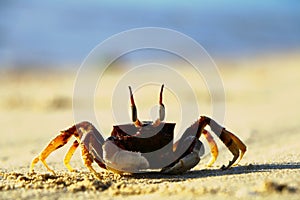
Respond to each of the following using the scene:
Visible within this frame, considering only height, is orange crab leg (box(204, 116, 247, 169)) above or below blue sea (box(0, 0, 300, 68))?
below

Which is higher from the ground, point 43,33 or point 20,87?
point 43,33

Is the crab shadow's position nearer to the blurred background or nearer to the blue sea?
the blurred background

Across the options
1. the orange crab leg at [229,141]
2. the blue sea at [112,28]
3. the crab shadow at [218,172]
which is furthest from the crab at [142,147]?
the blue sea at [112,28]

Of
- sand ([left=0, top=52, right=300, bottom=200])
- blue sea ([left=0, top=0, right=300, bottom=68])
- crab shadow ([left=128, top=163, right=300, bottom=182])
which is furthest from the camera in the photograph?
blue sea ([left=0, top=0, right=300, bottom=68])

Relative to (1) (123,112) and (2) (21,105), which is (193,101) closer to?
(1) (123,112)

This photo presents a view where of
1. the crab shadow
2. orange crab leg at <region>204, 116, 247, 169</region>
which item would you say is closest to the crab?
the crab shadow

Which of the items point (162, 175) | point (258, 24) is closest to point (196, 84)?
point (162, 175)

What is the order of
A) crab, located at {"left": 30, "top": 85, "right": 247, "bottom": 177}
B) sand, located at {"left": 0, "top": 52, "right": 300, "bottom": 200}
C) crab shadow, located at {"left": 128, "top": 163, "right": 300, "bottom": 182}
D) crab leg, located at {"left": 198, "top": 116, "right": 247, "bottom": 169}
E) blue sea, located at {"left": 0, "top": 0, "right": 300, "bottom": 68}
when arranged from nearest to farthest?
sand, located at {"left": 0, "top": 52, "right": 300, "bottom": 200} < crab, located at {"left": 30, "top": 85, "right": 247, "bottom": 177} < crab shadow, located at {"left": 128, "top": 163, "right": 300, "bottom": 182} < crab leg, located at {"left": 198, "top": 116, "right": 247, "bottom": 169} < blue sea, located at {"left": 0, "top": 0, "right": 300, "bottom": 68}

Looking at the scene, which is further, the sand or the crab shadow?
the crab shadow
